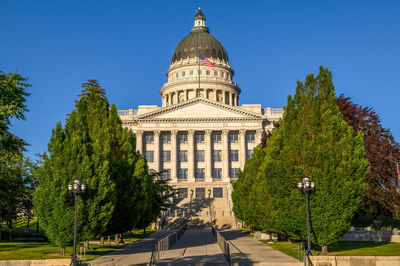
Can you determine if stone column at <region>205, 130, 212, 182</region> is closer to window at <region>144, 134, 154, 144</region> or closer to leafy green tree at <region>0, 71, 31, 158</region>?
window at <region>144, 134, 154, 144</region>

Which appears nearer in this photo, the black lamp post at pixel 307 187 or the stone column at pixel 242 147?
the black lamp post at pixel 307 187

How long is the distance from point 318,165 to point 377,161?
55.1 feet

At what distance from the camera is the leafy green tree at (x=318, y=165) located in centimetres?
2462

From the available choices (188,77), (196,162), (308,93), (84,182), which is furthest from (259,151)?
(188,77)

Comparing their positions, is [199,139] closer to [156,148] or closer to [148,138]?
[156,148]

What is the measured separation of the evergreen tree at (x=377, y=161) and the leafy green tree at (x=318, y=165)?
14.4 m

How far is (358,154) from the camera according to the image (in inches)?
989

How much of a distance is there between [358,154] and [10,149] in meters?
22.7

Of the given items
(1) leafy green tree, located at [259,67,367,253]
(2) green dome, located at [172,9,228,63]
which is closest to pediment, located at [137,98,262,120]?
(2) green dome, located at [172,9,228,63]

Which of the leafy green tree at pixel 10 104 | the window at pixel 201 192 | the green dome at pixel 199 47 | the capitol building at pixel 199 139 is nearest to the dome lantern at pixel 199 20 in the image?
the green dome at pixel 199 47

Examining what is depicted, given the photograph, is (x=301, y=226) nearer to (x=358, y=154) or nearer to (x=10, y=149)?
(x=358, y=154)

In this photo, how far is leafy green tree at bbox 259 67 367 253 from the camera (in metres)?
24.6

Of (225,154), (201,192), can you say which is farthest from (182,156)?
(225,154)

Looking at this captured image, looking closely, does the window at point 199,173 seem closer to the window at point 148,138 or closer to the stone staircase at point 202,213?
the window at point 148,138
